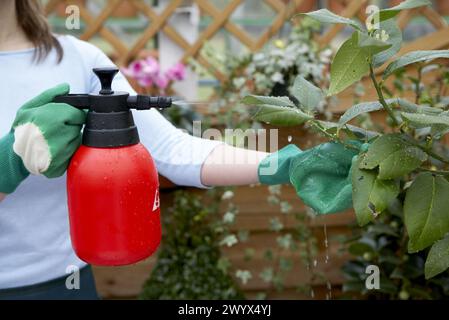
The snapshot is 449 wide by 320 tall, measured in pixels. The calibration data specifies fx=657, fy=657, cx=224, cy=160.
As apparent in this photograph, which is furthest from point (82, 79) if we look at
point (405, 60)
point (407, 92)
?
point (407, 92)

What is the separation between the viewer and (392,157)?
63cm

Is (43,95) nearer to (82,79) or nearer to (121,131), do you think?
(121,131)

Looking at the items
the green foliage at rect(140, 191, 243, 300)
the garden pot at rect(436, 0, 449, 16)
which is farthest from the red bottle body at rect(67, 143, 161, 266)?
the garden pot at rect(436, 0, 449, 16)

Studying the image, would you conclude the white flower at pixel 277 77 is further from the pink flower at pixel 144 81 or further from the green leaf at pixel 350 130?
the green leaf at pixel 350 130

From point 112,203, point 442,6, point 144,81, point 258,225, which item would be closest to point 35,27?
point 112,203

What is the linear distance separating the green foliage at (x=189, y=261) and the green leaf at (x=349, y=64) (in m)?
1.04

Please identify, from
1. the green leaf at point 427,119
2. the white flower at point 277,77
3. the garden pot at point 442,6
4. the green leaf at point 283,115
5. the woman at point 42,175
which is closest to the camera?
the green leaf at point 427,119

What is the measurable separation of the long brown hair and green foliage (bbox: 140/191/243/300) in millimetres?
656

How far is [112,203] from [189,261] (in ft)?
3.06

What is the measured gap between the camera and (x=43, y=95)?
2.50 ft

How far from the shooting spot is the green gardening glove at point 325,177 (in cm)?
74

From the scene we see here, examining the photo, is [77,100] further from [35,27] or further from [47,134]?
[35,27]

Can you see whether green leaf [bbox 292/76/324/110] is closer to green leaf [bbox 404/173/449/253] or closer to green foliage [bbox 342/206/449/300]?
green leaf [bbox 404/173/449/253]

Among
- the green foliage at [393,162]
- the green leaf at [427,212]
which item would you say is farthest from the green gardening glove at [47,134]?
the green leaf at [427,212]
